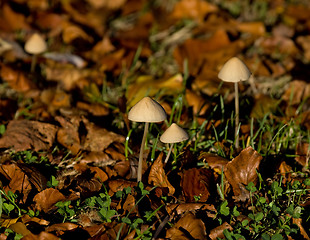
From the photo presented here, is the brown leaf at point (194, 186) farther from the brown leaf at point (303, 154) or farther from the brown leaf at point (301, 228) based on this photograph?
the brown leaf at point (303, 154)

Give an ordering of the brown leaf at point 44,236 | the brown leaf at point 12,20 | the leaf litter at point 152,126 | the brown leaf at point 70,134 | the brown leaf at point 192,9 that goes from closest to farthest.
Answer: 1. the brown leaf at point 44,236
2. the leaf litter at point 152,126
3. the brown leaf at point 70,134
4. the brown leaf at point 12,20
5. the brown leaf at point 192,9

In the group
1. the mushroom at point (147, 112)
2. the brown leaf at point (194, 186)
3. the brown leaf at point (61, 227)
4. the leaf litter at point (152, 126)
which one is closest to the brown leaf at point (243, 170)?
the leaf litter at point (152, 126)

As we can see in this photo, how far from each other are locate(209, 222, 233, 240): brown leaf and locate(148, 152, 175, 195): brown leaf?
40 centimetres

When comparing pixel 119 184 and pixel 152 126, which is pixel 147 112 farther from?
pixel 152 126

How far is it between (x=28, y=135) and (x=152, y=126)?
1034mm

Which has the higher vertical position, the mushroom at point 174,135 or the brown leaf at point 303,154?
the mushroom at point 174,135

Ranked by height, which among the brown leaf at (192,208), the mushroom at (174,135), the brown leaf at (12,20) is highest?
the brown leaf at (12,20)

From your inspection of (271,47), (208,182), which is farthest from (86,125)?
(271,47)

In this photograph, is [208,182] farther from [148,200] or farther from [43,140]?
[43,140]

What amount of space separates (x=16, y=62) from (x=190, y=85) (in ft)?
6.79

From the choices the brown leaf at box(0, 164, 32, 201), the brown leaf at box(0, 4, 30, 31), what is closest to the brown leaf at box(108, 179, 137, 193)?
the brown leaf at box(0, 164, 32, 201)

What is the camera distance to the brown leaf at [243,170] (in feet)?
8.53

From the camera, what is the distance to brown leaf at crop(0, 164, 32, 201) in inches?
100

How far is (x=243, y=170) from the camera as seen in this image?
2604mm
